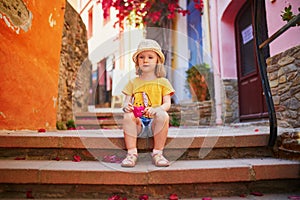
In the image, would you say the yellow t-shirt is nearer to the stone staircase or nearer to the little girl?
the little girl

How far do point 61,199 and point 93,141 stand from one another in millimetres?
452

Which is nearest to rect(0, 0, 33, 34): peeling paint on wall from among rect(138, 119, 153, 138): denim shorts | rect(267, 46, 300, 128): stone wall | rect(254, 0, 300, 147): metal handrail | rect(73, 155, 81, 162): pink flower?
rect(73, 155, 81, 162): pink flower

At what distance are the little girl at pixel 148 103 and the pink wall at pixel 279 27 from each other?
1511 mm

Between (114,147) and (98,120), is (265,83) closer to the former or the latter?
(114,147)

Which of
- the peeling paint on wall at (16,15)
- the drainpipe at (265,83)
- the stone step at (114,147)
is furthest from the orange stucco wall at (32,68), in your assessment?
the drainpipe at (265,83)

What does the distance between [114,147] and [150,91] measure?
1.69 ft

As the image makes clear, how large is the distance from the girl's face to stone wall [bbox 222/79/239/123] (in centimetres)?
303

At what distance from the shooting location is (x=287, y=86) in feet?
8.21

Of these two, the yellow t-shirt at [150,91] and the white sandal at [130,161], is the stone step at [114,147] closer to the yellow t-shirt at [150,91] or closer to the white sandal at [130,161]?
the white sandal at [130,161]

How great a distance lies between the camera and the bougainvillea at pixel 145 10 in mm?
5696

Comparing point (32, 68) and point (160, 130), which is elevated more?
point (32, 68)

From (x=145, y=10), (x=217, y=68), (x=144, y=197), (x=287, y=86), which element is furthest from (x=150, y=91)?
(x=145, y=10)

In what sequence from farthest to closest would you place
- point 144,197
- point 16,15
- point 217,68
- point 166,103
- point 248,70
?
1. point 217,68
2. point 248,70
3. point 16,15
4. point 166,103
5. point 144,197

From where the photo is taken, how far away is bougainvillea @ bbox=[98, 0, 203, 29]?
224 inches
